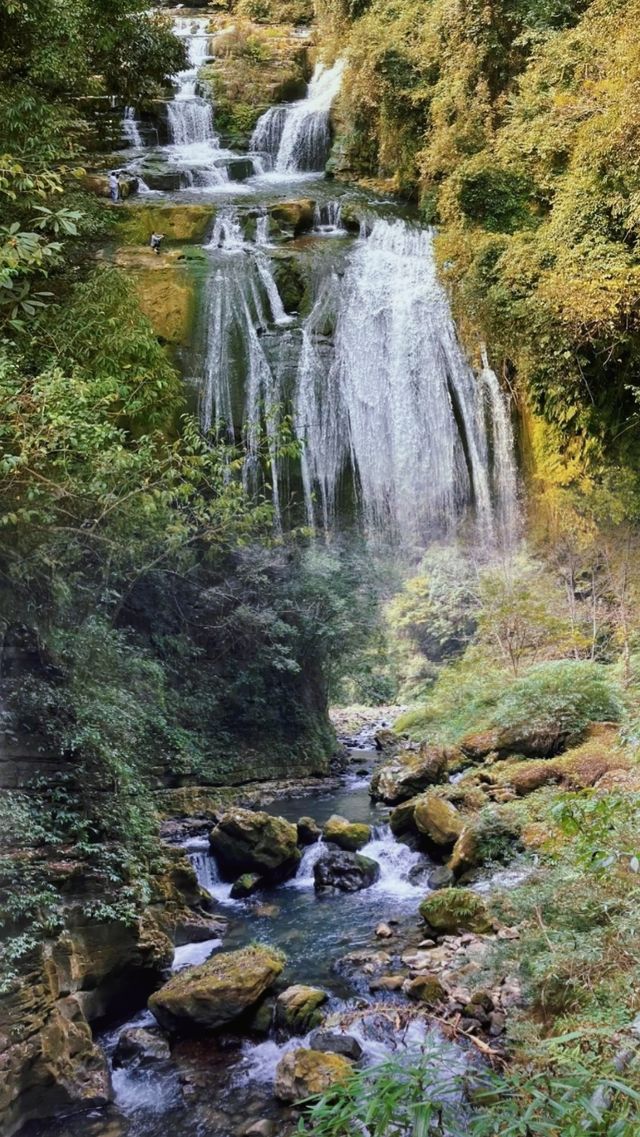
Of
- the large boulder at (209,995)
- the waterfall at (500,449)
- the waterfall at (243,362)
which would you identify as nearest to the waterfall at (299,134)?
A: the waterfall at (243,362)

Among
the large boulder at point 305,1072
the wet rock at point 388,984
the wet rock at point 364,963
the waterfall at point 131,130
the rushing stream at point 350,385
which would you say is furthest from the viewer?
the waterfall at point 131,130

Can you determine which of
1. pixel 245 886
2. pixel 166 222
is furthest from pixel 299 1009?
pixel 166 222

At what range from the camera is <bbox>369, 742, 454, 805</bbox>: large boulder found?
989 cm

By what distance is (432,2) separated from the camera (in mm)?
12828

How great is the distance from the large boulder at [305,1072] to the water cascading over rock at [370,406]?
6.99 metres

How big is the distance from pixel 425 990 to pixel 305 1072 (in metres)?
1.07

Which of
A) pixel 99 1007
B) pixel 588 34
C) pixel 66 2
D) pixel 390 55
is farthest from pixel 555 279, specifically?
pixel 99 1007

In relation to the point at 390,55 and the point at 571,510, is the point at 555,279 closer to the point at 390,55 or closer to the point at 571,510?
the point at 571,510

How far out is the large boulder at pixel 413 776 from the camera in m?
9.89

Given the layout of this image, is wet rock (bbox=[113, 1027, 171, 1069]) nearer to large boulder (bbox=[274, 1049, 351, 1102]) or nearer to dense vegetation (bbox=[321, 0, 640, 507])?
large boulder (bbox=[274, 1049, 351, 1102])

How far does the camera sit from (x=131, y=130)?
49.5 feet

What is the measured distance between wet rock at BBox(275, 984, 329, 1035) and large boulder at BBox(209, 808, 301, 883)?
2505 mm

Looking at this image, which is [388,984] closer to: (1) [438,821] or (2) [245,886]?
(1) [438,821]

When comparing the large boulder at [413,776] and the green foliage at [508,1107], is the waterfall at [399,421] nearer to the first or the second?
the large boulder at [413,776]
